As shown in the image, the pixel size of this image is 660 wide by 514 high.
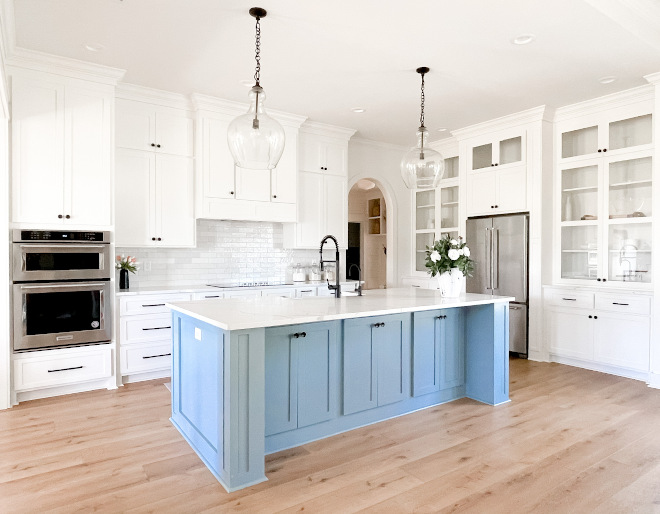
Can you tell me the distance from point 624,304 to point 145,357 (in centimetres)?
474

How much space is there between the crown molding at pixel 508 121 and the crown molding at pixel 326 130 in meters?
1.44

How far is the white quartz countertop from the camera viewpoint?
2.50 meters

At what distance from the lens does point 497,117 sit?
18.2 ft

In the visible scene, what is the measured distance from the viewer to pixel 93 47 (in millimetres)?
3648

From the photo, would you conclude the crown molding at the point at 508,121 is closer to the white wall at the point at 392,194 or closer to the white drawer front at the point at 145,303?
the white wall at the point at 392,194

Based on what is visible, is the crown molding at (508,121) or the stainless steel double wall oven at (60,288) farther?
the crown molding at (508,121)

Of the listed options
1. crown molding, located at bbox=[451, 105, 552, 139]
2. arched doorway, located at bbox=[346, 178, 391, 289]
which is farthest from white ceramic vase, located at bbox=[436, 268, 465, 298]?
arched doorway, located at bbox=[346, 178, 391, 289]

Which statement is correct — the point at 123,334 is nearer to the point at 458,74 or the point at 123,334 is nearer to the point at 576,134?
the point at 458,74

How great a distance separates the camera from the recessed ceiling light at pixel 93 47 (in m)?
3.60

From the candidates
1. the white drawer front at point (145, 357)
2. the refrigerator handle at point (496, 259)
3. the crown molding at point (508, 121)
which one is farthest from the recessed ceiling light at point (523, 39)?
the white drawer front at point (145, 357)

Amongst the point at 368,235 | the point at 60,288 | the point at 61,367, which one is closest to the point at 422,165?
the point at 60,288

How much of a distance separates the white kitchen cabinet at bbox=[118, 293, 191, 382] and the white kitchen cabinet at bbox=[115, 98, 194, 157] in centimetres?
156

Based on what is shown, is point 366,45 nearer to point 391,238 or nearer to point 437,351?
point 437,351

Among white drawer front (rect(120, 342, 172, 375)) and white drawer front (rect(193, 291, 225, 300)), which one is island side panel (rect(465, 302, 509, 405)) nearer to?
white drawer front (rect(193, 291, 225, 300))
